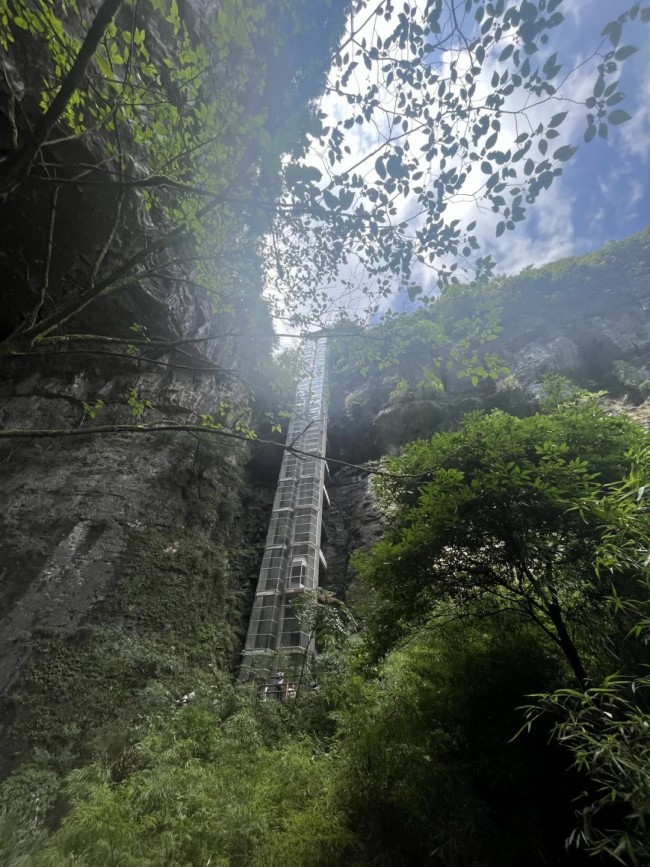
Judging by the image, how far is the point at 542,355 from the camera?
1496cm

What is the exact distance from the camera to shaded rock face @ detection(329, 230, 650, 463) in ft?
44.9

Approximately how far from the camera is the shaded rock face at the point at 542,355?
13.7 m

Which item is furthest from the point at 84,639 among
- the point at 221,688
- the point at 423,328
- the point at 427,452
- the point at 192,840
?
the point at 423,328

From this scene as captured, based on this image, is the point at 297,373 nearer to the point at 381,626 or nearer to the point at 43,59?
the point at 381,626

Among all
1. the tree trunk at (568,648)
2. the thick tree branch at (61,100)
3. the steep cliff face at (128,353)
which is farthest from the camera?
the steep cliff face at (128,353)

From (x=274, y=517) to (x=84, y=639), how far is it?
5.74 metres

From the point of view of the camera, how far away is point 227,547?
36.4 ft

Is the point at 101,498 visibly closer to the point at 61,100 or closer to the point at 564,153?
the point at 61,100

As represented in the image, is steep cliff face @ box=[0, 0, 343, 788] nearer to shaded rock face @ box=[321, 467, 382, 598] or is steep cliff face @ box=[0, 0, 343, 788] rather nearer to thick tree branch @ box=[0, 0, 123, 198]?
thick tree branch @ box=[0, 0, 123, 198]

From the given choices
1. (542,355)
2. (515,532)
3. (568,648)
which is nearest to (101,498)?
(515,532)

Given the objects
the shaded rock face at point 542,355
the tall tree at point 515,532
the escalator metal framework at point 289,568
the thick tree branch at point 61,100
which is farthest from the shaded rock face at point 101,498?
the shaded rock face at point 542,355

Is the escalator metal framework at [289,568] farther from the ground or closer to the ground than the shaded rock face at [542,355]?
closer to the ground

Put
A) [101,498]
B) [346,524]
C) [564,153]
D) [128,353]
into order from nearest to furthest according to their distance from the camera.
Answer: [564,153], [128,353], [101,498], [346,524]

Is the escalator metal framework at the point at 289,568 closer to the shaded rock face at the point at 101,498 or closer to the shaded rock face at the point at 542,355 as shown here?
the shaded rock face at the point at 101,498
